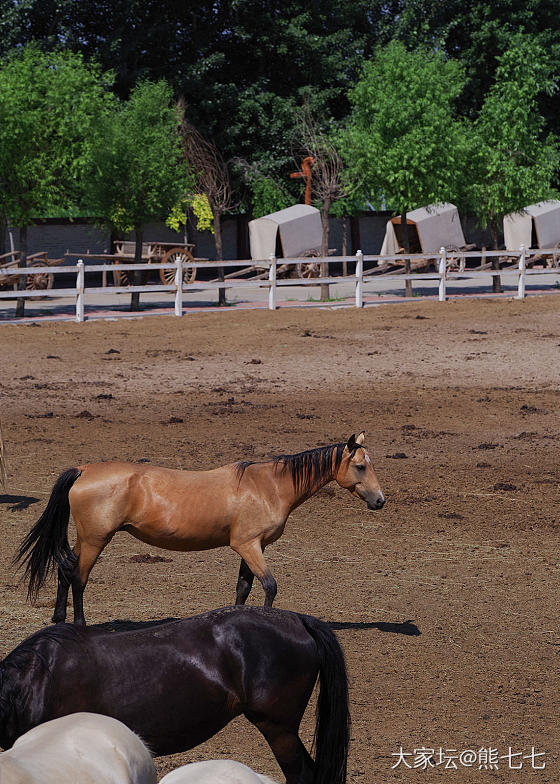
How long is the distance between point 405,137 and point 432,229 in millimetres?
10632

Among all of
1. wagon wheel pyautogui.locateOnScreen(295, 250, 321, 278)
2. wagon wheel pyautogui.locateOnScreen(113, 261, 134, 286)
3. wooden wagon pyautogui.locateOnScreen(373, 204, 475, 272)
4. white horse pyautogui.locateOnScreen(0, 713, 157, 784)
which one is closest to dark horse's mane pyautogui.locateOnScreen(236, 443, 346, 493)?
white horse pyautogui.locateOnScreen(0, 713, 157, 784)

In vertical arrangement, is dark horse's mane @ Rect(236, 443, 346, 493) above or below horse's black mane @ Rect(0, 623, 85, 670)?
above

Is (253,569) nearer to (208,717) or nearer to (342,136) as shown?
(208,717)

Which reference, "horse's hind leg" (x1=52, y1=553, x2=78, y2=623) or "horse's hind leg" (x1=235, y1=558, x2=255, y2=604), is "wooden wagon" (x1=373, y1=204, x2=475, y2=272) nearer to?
"horse's hind leg" (x1=235, y1=558, x2=255, y2=604)

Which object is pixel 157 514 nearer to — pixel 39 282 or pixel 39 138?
pixel 39 138

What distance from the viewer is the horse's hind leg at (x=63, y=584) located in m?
6.58

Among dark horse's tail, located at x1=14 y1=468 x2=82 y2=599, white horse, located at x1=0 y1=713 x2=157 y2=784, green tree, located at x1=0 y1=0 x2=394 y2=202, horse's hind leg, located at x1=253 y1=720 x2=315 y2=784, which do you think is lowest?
horse's hind leg, located at x1=253 y1=720 x2=315 y2=784

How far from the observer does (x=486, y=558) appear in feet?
28.0

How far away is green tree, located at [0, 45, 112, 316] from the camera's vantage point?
2536 centimetres

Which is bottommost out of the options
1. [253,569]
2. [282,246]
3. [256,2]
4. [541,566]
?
[541,566]

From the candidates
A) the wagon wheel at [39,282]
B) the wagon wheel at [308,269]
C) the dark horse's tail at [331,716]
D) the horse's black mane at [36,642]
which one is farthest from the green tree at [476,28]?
the horse's black mane at [36,642]

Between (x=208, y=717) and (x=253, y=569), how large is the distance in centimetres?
216

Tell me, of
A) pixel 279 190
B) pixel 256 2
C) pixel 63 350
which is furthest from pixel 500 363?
pixel 256 2

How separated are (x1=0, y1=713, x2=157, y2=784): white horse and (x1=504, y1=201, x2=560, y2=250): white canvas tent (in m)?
41.2
